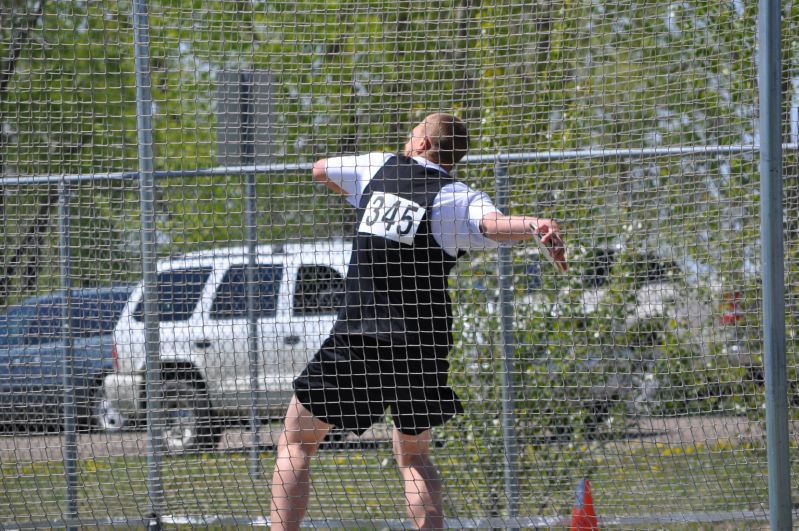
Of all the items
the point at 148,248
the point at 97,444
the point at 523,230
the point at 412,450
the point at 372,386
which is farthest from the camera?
the point at 97,444

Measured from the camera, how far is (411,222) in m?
3.72

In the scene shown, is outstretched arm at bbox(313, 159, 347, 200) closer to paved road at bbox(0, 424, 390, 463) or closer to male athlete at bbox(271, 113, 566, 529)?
male athlete at bbox(271, 113, 566, 529)

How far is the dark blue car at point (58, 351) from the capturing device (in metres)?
4.61

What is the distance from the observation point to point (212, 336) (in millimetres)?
4855

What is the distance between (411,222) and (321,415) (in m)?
0.85

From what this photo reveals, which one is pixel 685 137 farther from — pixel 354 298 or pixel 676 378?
pixel 354 298

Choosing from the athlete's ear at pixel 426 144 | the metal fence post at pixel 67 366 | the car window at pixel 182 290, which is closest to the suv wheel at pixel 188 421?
the car window at pixel 182 290

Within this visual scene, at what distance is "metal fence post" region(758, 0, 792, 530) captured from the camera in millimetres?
3016

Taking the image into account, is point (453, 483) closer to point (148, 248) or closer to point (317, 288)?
point (317, 288)

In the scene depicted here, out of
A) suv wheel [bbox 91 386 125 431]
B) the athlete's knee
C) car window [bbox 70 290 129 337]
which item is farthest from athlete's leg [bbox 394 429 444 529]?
car window [bbox 70 290 129 337]

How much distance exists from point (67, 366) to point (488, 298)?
2151 mm

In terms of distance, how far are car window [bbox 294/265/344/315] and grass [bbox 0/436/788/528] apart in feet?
2.78

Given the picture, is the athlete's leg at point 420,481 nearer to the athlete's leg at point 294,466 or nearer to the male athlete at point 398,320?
the male athlete at point 398,320

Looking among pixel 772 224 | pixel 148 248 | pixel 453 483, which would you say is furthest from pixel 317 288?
pixel 772 224
